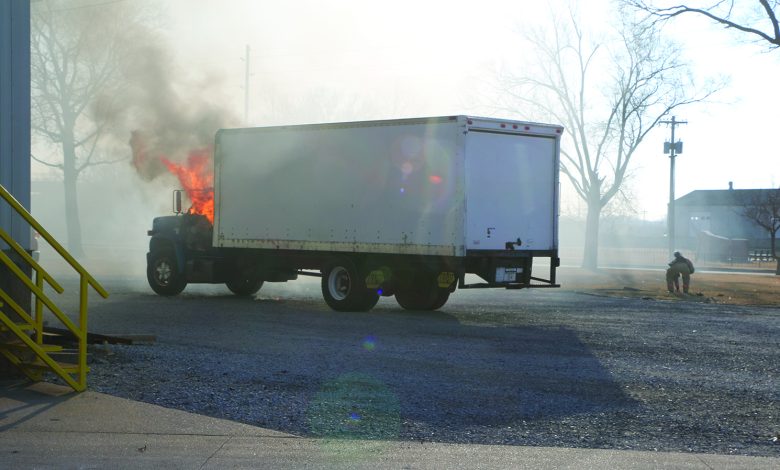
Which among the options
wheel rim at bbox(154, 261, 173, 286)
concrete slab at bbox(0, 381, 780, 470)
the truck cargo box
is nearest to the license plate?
the truck cargo box

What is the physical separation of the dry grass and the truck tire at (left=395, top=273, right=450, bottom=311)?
786 cm

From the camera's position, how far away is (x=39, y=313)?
28.2ft

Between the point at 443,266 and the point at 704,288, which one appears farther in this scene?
the point at 704,288

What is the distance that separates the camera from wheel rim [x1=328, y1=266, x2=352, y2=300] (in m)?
16.7

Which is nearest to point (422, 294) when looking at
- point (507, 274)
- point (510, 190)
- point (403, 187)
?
point (507, 274)

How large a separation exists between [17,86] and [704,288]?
22.2m

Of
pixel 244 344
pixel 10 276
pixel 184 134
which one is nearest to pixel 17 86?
pixel 10 276

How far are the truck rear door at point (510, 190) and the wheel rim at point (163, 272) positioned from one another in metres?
7.20

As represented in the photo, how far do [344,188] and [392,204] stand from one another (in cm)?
114

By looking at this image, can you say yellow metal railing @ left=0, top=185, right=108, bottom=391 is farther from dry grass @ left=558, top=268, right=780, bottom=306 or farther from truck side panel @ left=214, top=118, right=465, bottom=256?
dry grass @ left=558, top=268, right=780, bottom=306

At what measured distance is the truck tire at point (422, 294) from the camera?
1653 cm

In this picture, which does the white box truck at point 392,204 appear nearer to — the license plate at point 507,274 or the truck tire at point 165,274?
the license plate at point 507,274

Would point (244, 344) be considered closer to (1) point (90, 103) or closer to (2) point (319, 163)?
(2) point (319, 163)

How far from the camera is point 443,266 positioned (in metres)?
15.5
